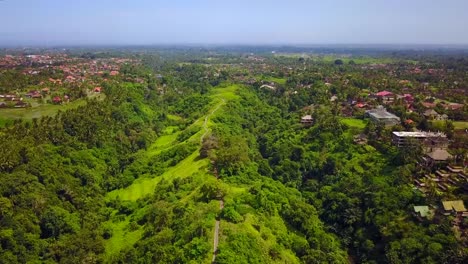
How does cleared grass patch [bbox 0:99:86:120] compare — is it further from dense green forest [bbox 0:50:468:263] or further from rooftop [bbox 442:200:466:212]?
rooftop [bbox 442:200:466:212]

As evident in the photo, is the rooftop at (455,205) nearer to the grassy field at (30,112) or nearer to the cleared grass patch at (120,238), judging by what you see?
the cleared grass patch at (120,238)

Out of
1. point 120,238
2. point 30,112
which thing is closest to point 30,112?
point 30,112

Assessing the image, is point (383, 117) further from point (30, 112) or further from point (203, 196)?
point (30, 112)

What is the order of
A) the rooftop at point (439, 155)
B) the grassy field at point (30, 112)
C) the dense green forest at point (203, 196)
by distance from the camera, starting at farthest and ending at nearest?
the grassy field at point (30, 112), the rooftop at point (439, 155), the dense green forest at point (203, 196)

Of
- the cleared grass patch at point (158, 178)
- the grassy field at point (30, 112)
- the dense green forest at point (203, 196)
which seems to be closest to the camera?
the dense green forest at point (203, 196)

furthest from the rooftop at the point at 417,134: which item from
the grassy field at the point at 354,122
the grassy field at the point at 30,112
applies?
the grassy field at the point at 30,112

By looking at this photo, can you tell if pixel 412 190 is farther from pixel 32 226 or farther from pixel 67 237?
pixel 32 226

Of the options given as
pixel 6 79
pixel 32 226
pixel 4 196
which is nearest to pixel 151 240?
pixel 32 226
